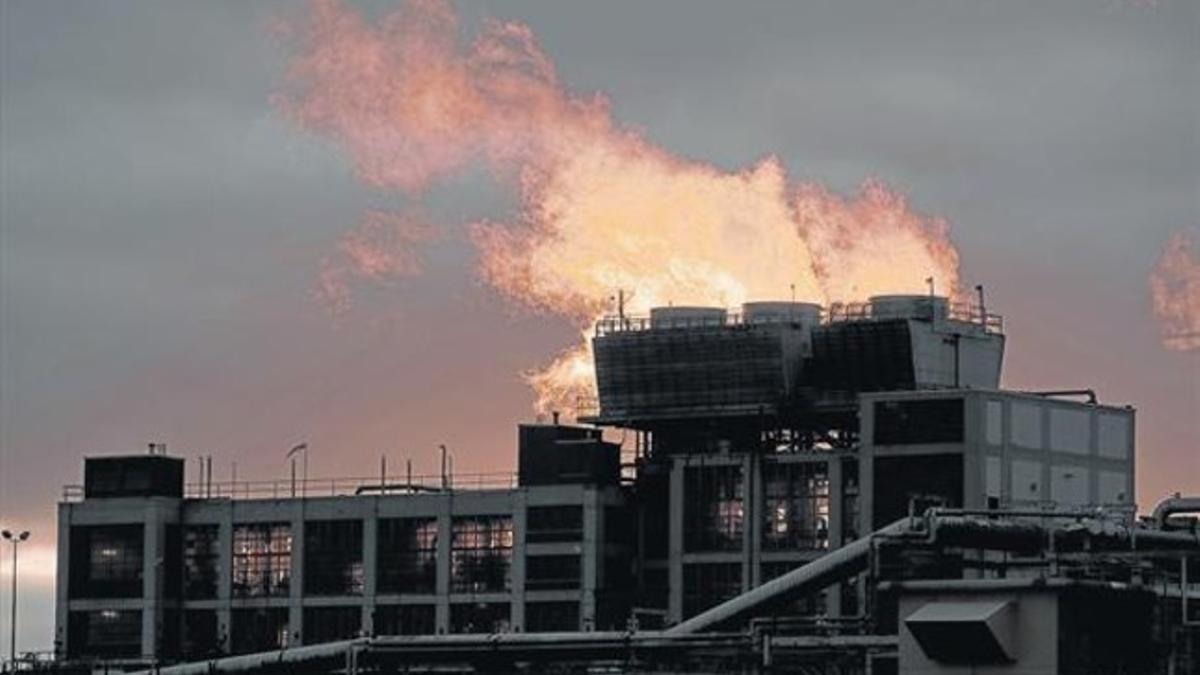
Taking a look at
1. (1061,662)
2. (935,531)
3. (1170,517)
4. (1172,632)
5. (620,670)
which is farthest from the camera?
(1170,517)

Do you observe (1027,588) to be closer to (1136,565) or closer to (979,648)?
(979,648)

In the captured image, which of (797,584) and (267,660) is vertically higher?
(797,584)

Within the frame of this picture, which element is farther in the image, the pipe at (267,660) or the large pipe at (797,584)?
the pipe at (267,660)

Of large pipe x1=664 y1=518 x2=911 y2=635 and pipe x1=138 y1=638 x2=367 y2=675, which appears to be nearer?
large pipe x1=664 y1=518 x2=911 y2=635

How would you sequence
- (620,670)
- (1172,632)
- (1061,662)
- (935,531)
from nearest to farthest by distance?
(1061,662), (1172,632), (935,531), (620,670)

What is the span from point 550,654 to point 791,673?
14.5 m

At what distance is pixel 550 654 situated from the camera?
169 meters

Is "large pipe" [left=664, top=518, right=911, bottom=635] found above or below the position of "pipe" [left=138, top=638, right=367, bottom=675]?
above

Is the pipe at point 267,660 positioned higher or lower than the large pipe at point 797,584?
lower

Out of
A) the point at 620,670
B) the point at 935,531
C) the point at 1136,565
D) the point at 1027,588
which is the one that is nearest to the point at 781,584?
the point at 620,670

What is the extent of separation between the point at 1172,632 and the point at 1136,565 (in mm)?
5543

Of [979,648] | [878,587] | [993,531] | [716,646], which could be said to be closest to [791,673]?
[716,646]

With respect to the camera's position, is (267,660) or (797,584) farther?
(267,660)

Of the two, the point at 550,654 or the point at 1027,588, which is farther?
the point at 550,654
